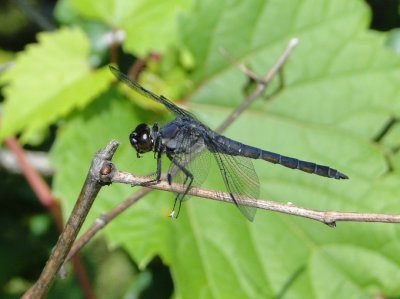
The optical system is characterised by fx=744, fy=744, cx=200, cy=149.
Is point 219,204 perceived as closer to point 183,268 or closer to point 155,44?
point 183,268

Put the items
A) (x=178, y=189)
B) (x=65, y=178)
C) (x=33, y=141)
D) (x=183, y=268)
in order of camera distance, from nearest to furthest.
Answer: (x=178, y=189) → (x=183, y=268) → (x=65, y=178) → (x=33, y=141)

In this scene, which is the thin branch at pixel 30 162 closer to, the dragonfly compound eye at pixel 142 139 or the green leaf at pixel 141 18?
the green leaf at pixel 141 18

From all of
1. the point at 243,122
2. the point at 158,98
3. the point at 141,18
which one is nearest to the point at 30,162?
the point at 141,18

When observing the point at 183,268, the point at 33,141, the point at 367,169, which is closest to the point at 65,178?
the point at 183,268

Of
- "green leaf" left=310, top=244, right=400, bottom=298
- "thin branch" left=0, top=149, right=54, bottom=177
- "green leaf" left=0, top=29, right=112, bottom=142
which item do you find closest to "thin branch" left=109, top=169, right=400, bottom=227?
"green leaf" left=310, top=244, right=400, bottom=298

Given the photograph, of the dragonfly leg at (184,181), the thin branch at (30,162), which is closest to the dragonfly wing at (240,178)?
the dragonfly leg at (184,181)

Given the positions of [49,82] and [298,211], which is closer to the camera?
[298,211]

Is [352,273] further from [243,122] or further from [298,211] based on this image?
[298,211]
